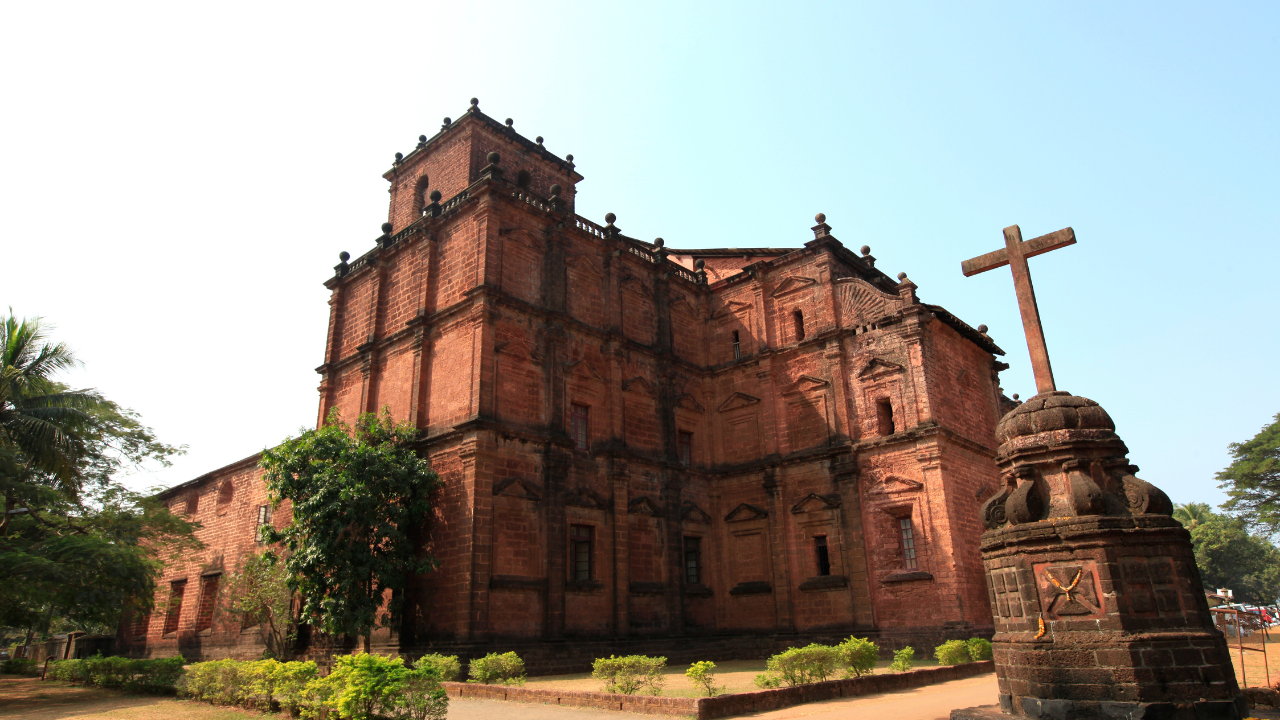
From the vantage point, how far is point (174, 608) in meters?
27.2

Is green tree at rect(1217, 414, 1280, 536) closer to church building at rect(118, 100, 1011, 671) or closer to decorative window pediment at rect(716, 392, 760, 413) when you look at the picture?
church building at rect(118, 100, 1011, 671)

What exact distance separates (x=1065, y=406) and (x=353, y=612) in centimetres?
1500

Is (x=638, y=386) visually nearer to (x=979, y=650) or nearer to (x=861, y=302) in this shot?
(x=861, y=302)

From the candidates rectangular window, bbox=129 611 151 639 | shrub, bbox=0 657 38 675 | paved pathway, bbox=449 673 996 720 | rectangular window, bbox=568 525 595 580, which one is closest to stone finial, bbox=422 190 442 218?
rectangular window, bbox=568 525 595 580

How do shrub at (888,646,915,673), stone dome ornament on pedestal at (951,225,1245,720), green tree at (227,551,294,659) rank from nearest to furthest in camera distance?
stone dome ornament on pedestal at (951,225,1245,720)
shrub at (888,646,915,673)
green tree at (227,551,294,659)

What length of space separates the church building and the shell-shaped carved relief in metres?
0.08

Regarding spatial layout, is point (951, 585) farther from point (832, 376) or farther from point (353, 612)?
point (353, 612)

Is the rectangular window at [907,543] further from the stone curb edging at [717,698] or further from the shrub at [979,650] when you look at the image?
the stone curb edging at [717,698]

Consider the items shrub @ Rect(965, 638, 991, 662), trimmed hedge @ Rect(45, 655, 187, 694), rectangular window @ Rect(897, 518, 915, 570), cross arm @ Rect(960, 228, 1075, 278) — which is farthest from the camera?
rectangular window @ Rect(897, 518, 915, 570)

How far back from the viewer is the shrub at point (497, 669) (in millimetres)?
13602

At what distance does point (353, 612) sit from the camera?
53.0 feet

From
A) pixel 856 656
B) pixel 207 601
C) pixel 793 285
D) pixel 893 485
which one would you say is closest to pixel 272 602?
pixel 207 601

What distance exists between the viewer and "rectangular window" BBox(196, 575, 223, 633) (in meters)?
25.4

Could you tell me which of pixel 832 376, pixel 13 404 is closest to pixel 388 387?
pixel 13 404
